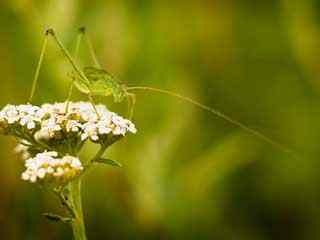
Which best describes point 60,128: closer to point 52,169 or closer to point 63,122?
point 63,122

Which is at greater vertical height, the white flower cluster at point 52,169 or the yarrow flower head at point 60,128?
the yarrow flower head at point 60,128

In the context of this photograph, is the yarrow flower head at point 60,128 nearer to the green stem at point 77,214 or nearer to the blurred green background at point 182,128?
the green stem at point 77,214

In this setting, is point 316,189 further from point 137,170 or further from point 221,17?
point 221,17

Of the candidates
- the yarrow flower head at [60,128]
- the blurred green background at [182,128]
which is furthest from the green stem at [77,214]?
the blurred green background at [182,128]

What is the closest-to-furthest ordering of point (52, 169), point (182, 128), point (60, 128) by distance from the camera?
point (52, 169), point (60, 128), point (182, 128)

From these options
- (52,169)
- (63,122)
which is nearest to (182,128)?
(63,122)
